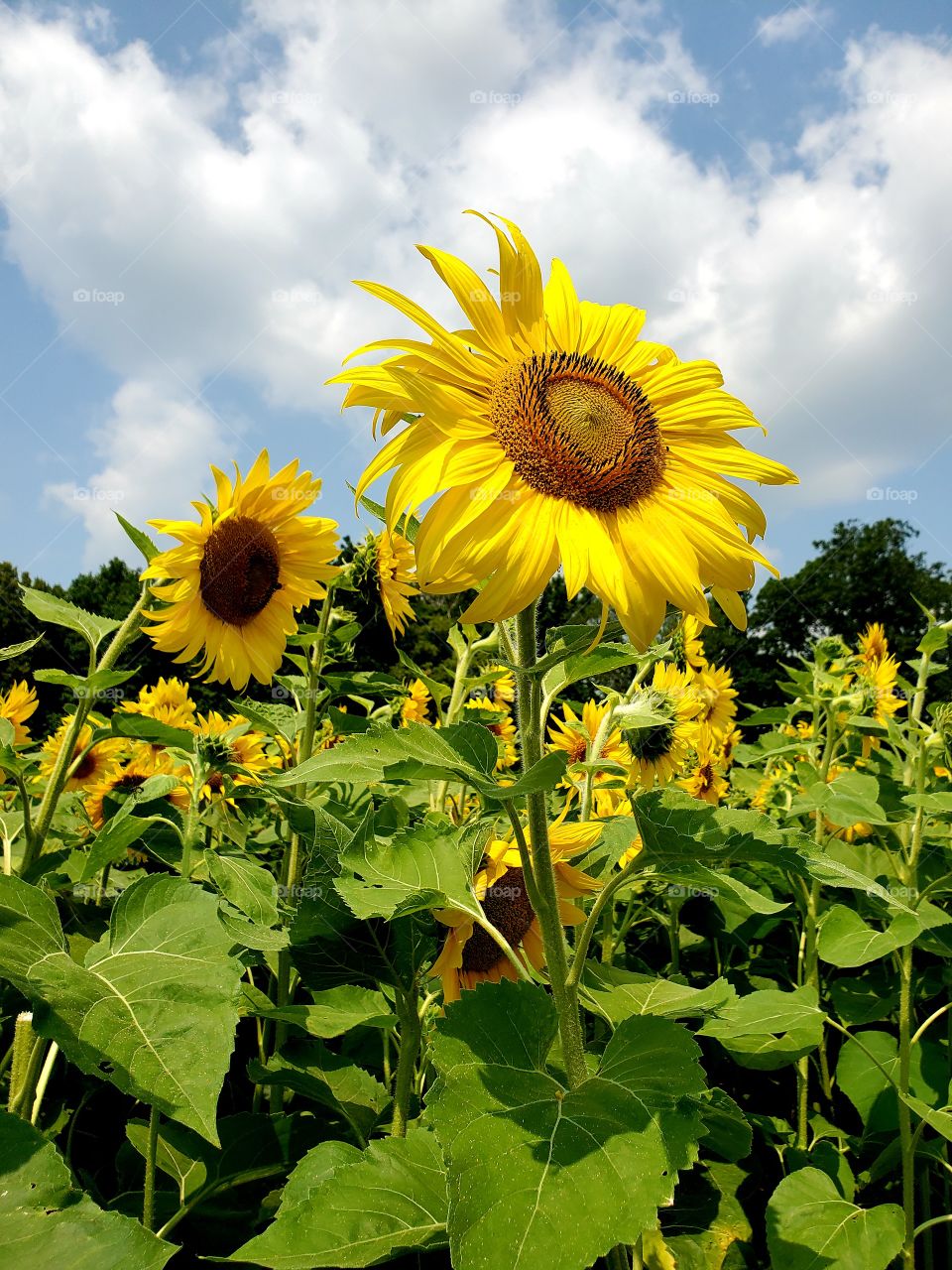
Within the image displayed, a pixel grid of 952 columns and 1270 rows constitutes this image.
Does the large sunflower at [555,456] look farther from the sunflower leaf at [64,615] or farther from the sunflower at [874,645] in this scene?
the sunflower at [874,645]

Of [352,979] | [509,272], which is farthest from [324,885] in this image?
[509,272]

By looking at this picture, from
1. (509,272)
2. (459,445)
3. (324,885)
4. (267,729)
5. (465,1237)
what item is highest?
(509,272)

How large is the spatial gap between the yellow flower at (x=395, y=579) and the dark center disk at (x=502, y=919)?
2010mm

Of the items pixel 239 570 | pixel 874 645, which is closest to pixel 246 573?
pixel 239 570

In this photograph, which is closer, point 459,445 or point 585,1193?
point 585,1193

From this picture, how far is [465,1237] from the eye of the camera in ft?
4.25

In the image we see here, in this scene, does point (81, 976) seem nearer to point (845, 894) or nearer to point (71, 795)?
point (71, 795)

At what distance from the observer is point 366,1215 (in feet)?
5.26

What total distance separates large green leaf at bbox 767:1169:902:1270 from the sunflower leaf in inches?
106

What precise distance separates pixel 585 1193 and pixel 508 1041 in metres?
0.29

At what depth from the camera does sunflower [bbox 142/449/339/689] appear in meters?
3.14

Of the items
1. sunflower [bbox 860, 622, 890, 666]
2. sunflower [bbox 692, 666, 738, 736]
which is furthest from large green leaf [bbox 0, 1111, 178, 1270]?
sunflower [bbox 860, 622, 890, 666]

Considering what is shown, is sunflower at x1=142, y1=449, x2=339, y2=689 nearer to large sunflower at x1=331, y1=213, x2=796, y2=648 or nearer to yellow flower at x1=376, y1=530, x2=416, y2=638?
yellow flower at x1=376, y1=530, x2=416, y2=638

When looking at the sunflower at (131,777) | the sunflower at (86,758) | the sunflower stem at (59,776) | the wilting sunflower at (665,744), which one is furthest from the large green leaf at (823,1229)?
the sunflower at (86,758)
